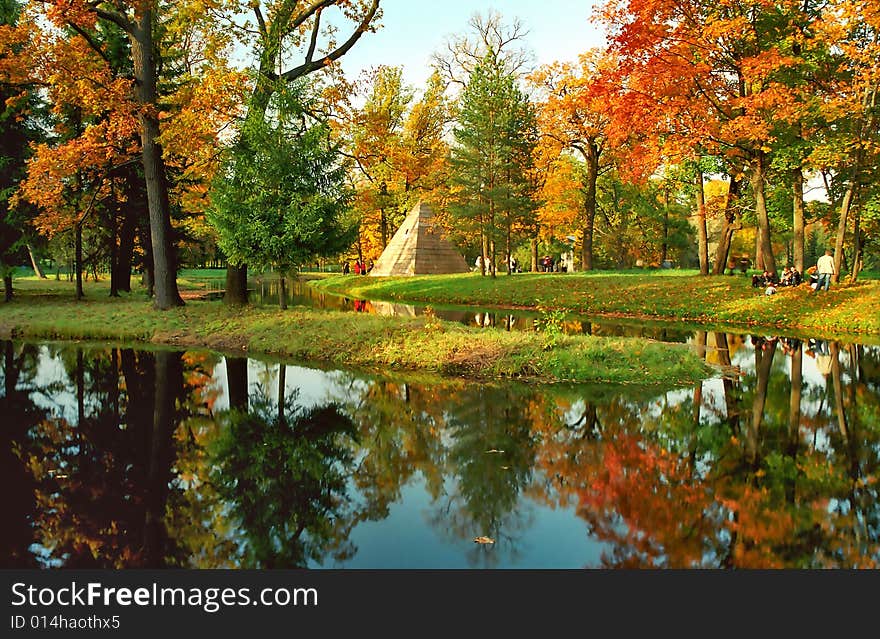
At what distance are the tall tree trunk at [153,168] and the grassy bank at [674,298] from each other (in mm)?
15321

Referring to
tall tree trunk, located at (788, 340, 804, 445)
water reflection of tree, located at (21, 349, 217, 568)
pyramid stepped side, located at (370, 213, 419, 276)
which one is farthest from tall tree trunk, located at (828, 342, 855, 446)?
pyramid stepped side, located at (370, 213, 419, 276)

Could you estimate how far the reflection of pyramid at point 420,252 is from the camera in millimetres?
47781

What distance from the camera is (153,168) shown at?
20406mm

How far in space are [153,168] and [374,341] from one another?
→ 34.9 ft

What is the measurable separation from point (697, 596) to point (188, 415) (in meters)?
6.96

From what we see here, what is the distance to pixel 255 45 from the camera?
67.2ft

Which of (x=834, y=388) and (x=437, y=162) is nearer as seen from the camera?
(x=834, y=388)

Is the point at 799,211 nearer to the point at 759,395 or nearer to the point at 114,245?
the point at 759,395

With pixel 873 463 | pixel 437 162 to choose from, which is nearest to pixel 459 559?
pixel 873 463

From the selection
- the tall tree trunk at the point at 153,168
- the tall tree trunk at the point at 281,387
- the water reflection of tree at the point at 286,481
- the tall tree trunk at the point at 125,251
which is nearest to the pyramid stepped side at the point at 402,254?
the tall tree trunk at the point at 125,251

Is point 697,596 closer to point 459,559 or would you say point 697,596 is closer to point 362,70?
point 459,559

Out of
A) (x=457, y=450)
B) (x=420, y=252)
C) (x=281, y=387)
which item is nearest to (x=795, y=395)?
(x=457, y=450)

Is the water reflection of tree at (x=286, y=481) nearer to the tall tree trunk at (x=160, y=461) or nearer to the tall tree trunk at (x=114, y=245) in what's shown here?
the tall tree trunk at (x=160, y=461)

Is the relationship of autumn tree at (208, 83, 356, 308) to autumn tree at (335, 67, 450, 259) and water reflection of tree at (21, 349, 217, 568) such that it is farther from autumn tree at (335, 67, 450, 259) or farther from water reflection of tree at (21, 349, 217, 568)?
autumn tree at (335, 67, 450, 259)
